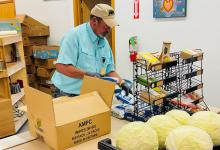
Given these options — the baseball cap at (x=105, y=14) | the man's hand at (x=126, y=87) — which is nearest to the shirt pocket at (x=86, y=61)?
the baseball cap at (x=105, y=14)

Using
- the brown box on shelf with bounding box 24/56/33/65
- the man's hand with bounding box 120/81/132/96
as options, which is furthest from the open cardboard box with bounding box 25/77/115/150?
the brown box on shelf with bounding box 24/56/33/65

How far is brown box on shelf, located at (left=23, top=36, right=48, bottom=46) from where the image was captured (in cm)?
496

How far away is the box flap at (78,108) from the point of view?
131 centimetres

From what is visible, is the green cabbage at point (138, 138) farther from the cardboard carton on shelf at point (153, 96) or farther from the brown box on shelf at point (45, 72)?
the brown box on shelf at point (45, 72)

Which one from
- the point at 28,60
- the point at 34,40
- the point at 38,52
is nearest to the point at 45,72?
the point at 38,52

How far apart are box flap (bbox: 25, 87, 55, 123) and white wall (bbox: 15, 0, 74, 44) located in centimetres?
329

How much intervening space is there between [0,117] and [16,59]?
1.02m

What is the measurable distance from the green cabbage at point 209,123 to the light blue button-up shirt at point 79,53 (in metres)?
1.38

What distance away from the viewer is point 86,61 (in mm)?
2264

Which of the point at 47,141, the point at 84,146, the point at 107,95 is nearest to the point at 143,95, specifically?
the point at 107,95

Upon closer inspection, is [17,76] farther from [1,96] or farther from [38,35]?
[38,35]

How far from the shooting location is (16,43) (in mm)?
3965

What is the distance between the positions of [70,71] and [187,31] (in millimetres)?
1407

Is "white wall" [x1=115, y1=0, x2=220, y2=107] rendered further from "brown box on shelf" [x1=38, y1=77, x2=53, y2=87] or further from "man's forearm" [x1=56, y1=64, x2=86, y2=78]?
"brown box on shelf" [x1=38, y1=77, x2=53, y2=87]
